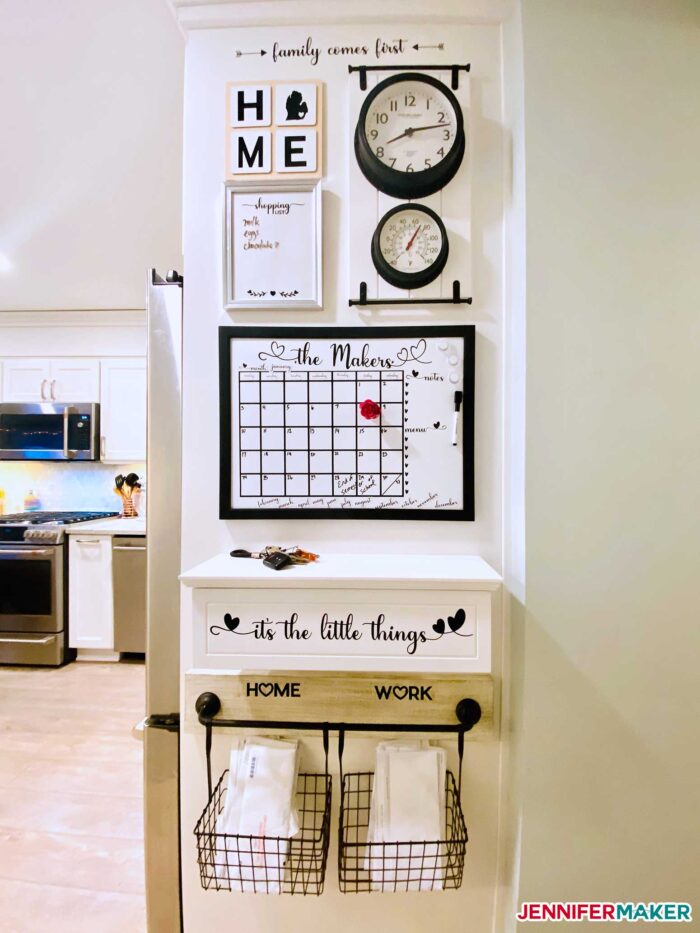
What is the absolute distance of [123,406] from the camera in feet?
10.3

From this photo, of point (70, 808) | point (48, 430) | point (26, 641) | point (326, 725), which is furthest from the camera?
point (48, 430)

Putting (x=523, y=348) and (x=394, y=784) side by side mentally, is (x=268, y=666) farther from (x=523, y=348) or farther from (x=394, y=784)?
(x=523, y=348)

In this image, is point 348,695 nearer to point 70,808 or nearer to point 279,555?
point 279,555

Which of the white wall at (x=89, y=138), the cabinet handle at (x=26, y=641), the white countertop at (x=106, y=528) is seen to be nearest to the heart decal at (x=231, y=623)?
the white wall at (x=89, y=138)

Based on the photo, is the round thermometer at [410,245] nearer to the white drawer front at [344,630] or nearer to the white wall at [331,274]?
the white wall at [331,274]

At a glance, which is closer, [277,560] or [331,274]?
[277,560]

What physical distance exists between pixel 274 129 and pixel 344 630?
1089 millimetres

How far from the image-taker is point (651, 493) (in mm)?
840

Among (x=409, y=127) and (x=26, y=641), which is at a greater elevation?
(x=409, y=127)

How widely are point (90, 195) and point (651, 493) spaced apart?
2.35 metres

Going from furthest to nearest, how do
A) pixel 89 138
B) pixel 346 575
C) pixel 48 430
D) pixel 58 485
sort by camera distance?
pixel 58 485 → pixel 48 430 → pixel 89 138 → pixel 346 575

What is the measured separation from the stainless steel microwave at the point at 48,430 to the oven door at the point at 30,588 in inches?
28.2

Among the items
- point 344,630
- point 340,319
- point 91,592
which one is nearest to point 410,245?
point 340,319

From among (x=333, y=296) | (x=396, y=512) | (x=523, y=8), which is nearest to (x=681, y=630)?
(x=396, y=512)
